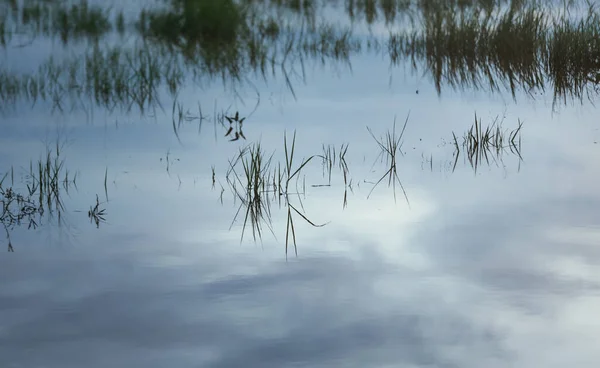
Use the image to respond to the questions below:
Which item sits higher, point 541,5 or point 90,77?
point 541,5

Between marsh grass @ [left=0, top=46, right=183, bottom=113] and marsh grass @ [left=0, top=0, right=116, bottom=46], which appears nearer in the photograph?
marsh grass @ [left=0, top=46, right=183, bottom=113]

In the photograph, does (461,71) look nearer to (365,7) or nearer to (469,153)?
(469,153)

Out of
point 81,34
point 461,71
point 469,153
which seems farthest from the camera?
point 81,34

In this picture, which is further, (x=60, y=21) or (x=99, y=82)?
(x=60, y=21)

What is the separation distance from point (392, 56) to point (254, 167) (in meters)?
4.53

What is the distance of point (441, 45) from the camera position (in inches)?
331

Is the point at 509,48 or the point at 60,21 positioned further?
the point at 60,21

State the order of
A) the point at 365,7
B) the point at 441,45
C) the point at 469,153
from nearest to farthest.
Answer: the point at 469,153, the point at 441,45, the point at 365,7

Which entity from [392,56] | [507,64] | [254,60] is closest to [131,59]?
[254,60]

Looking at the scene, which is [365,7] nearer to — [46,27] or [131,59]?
[46,27]

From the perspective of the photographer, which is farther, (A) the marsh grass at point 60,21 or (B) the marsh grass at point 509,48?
(A) the marsh grass at point 60,21

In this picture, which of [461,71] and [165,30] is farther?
[165,30]

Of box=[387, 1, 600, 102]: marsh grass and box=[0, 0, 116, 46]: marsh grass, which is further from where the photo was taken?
box=[0, 0, 116, 46]: marsh grass

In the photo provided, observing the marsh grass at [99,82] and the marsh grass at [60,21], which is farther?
the marsh grass at [60,21]
